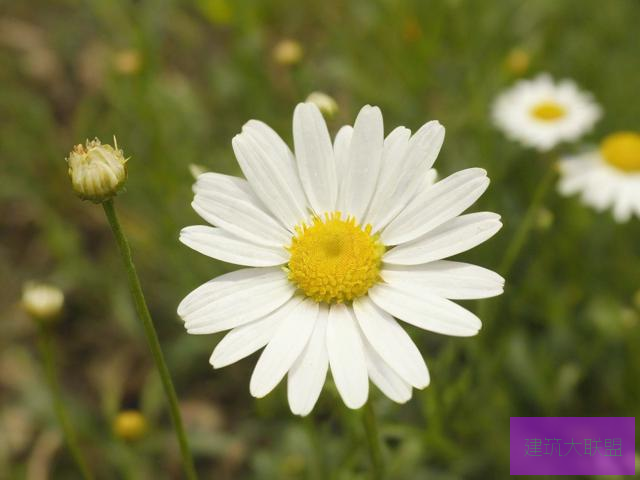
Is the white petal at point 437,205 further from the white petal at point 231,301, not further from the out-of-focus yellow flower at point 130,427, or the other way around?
the out-of-focus yellow flower at point 130,427

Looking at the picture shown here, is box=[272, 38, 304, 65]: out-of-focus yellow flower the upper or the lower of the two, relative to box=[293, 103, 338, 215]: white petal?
upper

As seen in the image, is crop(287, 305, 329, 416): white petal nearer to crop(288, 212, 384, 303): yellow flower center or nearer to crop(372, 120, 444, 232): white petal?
crop(288, 212, 384, 303): yellow flower center

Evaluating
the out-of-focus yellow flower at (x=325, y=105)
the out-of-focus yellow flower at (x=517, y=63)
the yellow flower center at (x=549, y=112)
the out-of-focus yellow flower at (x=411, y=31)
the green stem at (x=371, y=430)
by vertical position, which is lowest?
the green stem at (x=371, y=430)

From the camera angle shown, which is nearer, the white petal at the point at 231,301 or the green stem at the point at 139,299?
the green stem at the point at 139,299

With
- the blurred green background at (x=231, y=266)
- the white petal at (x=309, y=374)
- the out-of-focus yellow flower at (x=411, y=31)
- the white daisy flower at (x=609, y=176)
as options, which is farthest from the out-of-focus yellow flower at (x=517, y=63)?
the white petal at (x=309, y=374)

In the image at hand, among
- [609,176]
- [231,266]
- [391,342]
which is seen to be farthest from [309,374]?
[609,176]

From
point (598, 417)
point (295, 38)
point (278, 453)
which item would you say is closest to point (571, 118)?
point (598, 417)
